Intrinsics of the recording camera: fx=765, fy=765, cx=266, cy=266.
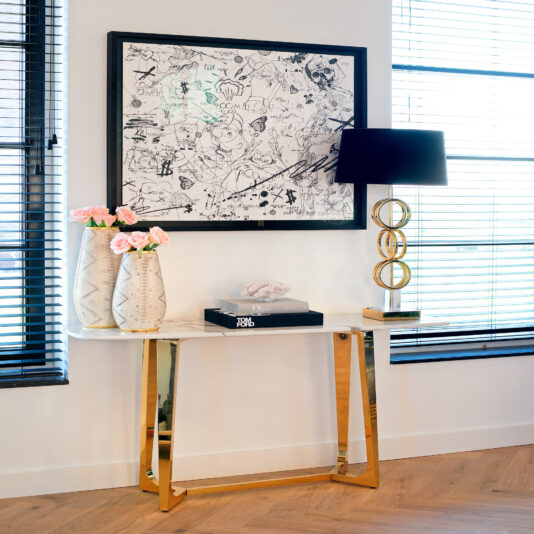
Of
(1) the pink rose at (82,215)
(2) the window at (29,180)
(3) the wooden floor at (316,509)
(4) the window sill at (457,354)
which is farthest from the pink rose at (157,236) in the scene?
(4) the window sill at (457,354)

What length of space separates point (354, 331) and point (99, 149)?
4.08 feet

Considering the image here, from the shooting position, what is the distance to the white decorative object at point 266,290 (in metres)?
3.01

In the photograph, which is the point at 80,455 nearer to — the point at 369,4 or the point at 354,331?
the point at 354,331

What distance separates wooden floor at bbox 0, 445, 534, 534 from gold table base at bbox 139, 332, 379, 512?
0.04 metres

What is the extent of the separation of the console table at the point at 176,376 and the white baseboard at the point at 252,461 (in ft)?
0.45

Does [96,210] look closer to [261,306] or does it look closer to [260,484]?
[261,306]

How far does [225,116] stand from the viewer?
3.17 metres

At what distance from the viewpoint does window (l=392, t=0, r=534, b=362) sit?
3705 mm

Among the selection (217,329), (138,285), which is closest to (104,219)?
(138,285)

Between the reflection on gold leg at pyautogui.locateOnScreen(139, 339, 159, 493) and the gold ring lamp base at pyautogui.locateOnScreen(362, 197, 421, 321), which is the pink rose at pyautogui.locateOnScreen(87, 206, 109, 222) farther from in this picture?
the gold ring lamp base at pyautogui.locateOnScreen(362, 197, 421, 321)

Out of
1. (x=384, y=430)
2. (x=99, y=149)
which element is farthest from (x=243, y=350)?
(x=99, y=149)

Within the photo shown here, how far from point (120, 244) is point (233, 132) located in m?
0.74

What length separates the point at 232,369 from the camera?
10.7ft

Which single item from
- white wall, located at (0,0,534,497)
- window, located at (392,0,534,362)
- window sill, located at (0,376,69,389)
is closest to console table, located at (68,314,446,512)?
white wall, located at (0,0,534,497)
